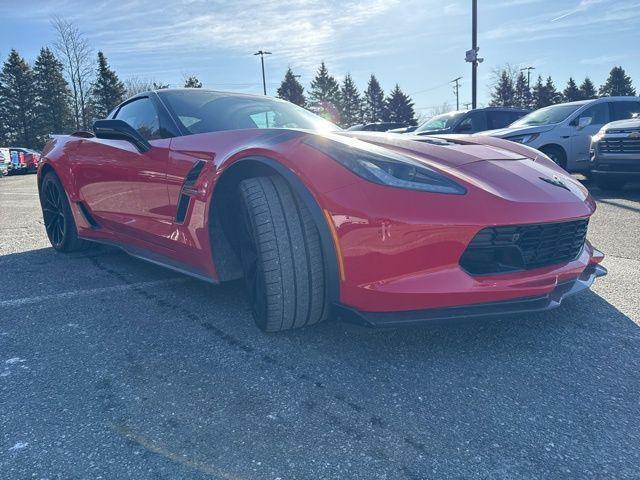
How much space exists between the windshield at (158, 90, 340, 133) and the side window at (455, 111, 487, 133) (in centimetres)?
715

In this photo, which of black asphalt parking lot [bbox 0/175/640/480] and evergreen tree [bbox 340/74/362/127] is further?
evergreen tree [bbox 340/74/362/127]

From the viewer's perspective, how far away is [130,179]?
3064 millimetres

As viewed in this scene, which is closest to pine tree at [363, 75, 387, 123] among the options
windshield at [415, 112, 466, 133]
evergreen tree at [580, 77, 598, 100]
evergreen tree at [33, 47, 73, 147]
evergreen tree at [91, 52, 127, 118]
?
evergreen tree at [580, 77, 598, 100]

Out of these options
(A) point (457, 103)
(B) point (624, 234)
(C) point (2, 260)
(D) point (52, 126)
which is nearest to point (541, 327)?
(B) point (624, 234)

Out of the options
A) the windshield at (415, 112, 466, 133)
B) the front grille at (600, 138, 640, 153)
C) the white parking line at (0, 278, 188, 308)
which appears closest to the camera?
the white parking line at (0, 278, 188, 308)

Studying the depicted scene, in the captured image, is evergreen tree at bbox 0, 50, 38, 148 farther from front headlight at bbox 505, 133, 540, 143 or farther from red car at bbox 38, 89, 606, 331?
red car at bbox 38, 89, 606, 331

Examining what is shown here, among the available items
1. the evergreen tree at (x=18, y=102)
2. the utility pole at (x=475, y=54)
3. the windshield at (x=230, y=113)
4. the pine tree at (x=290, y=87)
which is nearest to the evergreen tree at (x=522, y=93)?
the pine tree at (x=290, y=87)

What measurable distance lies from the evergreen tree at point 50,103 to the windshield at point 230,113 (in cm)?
4484

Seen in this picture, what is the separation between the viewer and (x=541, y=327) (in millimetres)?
2324

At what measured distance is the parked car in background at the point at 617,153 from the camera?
20.5 feet

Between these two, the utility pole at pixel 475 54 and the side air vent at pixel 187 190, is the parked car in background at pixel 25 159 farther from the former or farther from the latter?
the side air vent at pixel 187 190

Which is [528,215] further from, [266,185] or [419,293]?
[266,185]

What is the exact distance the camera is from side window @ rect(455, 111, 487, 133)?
32.4ft

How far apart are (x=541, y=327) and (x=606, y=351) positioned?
30 centimetres
